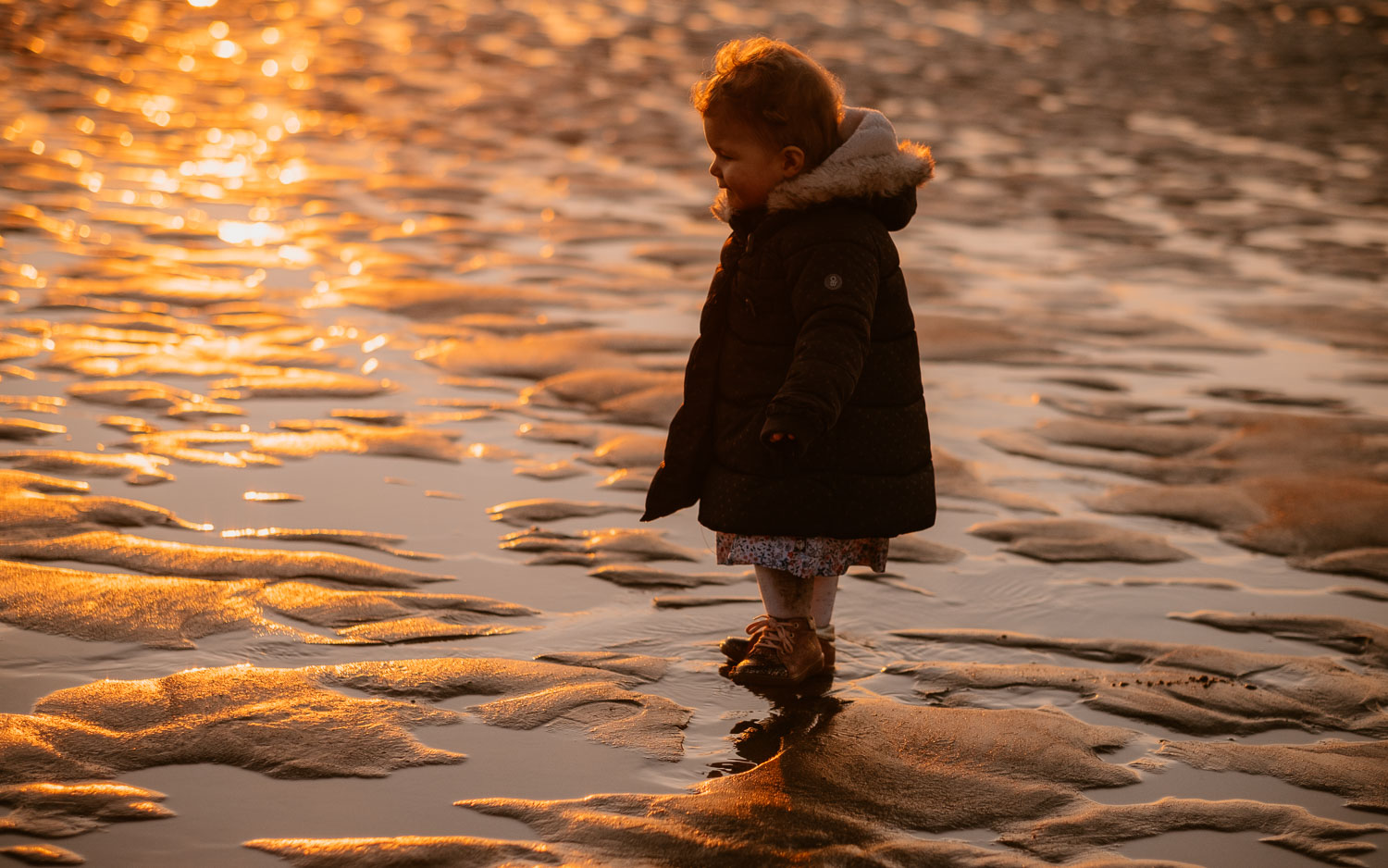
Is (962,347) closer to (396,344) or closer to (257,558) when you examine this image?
(396,344)

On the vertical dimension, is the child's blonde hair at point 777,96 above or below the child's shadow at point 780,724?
above

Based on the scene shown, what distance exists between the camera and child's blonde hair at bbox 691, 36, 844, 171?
346 cm

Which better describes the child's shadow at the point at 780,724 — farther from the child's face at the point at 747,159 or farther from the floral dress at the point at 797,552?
the child's face at the point at 747,159

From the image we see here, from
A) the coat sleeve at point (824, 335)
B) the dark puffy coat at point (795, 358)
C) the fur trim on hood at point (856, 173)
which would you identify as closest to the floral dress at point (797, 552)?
the dark puffy coat at point (795, 358)

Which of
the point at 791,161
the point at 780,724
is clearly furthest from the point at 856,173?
the point at 780,724

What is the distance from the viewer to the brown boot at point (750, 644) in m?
3.75

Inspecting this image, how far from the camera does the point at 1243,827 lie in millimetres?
3027

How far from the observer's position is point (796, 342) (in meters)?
3.46

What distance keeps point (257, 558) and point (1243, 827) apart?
250cm

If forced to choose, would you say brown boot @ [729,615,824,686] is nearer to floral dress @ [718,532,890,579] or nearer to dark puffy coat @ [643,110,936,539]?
floral dress @ [718,532,890,579]

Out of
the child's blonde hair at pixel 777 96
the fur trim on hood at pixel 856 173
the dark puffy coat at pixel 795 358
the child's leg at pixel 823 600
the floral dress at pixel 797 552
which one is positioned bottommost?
the child's leg at pixel 823 600

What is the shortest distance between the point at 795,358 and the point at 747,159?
508mm

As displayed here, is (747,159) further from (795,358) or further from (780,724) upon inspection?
(780,724)

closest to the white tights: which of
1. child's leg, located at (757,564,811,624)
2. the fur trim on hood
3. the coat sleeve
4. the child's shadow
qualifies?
child's leg, located at (757,564,811,624)
